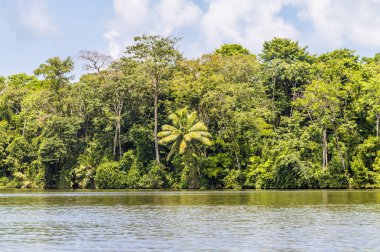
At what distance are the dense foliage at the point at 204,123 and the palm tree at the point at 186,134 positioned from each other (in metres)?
0.17

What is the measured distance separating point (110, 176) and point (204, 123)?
15205 mm

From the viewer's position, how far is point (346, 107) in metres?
74.5

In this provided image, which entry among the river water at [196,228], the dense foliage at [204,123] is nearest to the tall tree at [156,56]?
the dense foliage at [204,123]

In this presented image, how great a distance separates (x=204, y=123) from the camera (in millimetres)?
81250

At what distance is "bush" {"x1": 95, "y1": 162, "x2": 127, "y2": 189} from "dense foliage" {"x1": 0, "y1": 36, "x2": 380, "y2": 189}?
19 cm

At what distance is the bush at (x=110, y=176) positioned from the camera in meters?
85.2

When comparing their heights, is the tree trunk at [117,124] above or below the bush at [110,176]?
above

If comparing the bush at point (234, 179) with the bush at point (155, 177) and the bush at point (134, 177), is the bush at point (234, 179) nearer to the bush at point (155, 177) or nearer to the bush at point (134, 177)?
the bush at point (155, 177)

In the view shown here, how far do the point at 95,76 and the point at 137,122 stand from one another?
913 cm

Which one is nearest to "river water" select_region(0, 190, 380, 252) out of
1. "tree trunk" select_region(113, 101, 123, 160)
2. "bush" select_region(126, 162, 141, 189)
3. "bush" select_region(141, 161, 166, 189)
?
"bush" select_region(141, 161, 166, 189)

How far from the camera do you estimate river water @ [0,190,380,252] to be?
74.9 ft

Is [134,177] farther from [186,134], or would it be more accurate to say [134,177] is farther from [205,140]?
[205,140]

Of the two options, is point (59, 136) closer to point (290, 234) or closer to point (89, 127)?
point (89, 127)

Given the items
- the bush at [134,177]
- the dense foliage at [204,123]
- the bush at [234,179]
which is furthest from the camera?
the bush at [134,177]
